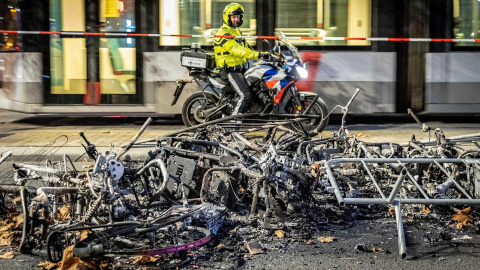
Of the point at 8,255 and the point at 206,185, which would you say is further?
the point at 206,185

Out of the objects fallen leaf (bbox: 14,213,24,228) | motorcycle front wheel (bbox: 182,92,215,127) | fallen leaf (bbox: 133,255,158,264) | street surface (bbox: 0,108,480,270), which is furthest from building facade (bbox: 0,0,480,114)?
fallen leaf (bbox: 133,255,158,264)

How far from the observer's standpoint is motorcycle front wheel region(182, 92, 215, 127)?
11.3 metres

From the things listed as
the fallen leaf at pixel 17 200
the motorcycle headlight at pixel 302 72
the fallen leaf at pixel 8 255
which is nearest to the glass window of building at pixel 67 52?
the motorcycle headlight at pixel 302 72

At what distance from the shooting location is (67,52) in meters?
12.5

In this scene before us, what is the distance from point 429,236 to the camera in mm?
5176

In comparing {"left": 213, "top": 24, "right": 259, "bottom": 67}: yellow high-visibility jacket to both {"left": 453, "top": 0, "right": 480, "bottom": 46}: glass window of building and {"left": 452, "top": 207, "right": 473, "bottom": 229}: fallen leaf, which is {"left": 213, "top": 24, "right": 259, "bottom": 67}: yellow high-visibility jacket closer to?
{"left": 453, "top": 0, "right": 480, "bottom": 46}: glass window of building

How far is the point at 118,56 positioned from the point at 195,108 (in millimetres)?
1978

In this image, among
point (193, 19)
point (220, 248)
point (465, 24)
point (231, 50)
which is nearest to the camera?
point (220, 248)

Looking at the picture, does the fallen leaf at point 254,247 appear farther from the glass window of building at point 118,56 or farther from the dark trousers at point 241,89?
the glass window of building at point 118,56

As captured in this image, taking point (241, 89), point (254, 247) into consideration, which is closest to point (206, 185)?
point (254, 247)

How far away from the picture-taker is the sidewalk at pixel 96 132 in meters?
9.35

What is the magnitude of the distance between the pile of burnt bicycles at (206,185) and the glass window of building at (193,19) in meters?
5.49

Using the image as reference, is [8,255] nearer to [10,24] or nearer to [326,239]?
[326,239]

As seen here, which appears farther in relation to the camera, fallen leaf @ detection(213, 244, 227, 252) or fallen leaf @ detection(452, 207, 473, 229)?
fallen leaf @ detection(452, 207, 473, 229)
